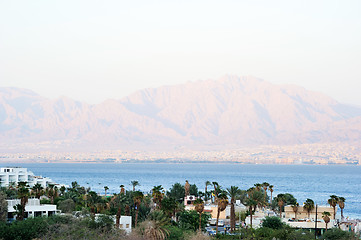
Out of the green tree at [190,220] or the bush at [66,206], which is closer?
the green tree at [190,220]

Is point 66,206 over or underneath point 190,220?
over

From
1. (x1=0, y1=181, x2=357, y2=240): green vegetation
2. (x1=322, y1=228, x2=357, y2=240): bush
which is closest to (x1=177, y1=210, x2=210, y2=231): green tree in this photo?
(x1=0, y1=181, x2=357, y2=240): green vegetation

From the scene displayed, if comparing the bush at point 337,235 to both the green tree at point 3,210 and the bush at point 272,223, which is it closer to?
the bush at point 272,223

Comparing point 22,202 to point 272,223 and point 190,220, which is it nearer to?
point 190,220

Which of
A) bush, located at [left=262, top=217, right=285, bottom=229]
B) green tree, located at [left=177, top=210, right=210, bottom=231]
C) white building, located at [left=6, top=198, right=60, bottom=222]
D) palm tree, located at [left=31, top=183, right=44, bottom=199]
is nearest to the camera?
white building, located at [left=6, top=198, right=60, bottom=222]

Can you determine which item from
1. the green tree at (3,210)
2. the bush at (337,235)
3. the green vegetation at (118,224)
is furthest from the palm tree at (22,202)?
the bush at (337,235)

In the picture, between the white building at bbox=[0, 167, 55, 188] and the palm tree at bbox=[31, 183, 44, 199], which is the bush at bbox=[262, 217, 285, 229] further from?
the white building at bbox=[0, 167, 55, 188]

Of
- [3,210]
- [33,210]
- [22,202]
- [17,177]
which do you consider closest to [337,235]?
[33,210]

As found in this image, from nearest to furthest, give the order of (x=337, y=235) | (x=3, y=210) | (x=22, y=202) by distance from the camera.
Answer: (x=3, y=210) → (x=22, y=202) → (x=337, y=235)

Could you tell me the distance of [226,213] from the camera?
8475 cm

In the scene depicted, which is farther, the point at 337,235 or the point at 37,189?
the point at 37,189

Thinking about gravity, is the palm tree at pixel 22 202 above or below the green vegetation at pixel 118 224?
above

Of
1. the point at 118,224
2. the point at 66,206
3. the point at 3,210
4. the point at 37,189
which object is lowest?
the point at 118,224

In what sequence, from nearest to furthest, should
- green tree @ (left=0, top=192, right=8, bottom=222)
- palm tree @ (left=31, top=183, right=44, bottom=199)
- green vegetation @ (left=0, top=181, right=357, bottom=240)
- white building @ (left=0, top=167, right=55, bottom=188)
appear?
green vegetation @ (left=0, top=181, right=357, bottom=240) → green tree @ (left=0, top=192, right=8, bottom=222) → palm tree @ (left=31, top=183, right=44, bottom=199) → white building @ (left=0, top=167, right=55, bottom=188)
